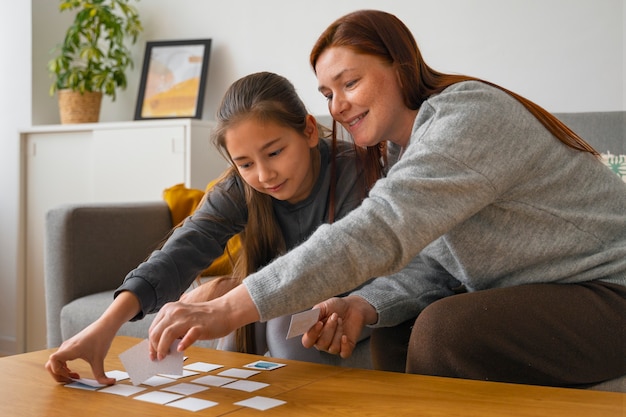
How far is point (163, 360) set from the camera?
1084 millimetres

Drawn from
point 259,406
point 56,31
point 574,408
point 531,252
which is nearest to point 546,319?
point 531,252

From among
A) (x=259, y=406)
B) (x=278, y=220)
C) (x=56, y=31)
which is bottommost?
(x=259, y=406)

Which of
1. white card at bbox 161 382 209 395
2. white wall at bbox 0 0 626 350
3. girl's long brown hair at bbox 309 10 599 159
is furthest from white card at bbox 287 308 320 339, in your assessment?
white wall at bbox 0 0 626 350

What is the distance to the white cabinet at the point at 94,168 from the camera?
310 centimetres

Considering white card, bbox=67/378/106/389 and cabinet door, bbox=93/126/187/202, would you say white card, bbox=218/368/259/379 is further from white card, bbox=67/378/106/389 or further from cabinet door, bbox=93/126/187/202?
cabinet door, bbox=93/126/187/202

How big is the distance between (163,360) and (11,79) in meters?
2.87

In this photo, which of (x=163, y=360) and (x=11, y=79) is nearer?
(x=163, y=360)

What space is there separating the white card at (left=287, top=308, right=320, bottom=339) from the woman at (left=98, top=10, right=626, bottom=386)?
43 millimetres

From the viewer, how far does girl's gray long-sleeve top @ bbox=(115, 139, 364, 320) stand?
4.82 feet

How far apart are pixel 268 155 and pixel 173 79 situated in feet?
6.32

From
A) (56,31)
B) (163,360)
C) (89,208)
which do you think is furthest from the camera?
(56,31)

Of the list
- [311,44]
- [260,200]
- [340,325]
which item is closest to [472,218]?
[340,325]

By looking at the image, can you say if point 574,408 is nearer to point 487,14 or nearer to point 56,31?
point 487,14

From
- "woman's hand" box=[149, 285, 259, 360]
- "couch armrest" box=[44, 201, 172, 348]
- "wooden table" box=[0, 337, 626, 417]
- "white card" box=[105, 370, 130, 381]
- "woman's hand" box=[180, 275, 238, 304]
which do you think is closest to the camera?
"wooden table" box=[0, 337, 626, 417]
